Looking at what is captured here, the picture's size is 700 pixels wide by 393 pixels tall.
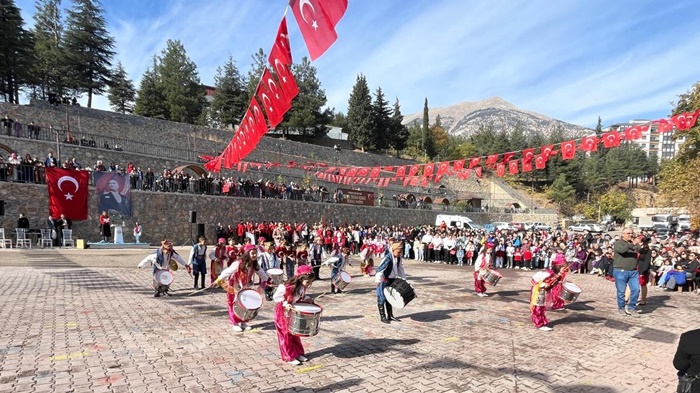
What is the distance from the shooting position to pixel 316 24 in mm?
6027

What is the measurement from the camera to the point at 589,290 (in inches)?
520

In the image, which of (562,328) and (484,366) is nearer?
(484,366)

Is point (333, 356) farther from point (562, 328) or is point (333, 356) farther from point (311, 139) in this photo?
point (311, 139)

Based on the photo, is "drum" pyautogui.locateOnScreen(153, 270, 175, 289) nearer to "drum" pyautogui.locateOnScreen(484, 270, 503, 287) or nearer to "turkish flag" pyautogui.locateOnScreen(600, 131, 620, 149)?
"drum" pyautogui.locateOnScreen(484, 270, 503, 287)

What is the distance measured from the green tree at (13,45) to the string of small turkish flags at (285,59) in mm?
33383

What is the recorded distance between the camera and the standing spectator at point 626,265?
8781 mm

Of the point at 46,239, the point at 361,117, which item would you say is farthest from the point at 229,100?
the point at 46,239

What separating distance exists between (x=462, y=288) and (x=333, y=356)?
26.0 feet

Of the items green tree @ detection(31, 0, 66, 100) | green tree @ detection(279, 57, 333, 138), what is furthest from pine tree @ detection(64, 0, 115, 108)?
green tree @ detection(279, 57, 333, 138)

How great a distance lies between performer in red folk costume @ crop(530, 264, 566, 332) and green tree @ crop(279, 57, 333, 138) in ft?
161

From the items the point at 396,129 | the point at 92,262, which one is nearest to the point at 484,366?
the point at 92,262

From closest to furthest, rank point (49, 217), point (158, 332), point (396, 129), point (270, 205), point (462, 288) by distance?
point (158, 332), point (462, 288), point (49, 217), point (270, 205), point (396, 129)

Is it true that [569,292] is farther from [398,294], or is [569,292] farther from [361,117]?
[361,117]

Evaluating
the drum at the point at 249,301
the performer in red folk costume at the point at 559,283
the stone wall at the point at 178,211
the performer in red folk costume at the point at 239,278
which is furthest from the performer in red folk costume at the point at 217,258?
the stone wall at the point at 178,211
